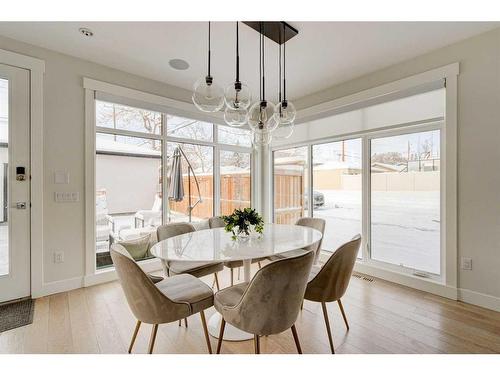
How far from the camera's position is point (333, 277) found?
5.72 ft

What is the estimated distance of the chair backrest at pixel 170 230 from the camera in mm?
2512

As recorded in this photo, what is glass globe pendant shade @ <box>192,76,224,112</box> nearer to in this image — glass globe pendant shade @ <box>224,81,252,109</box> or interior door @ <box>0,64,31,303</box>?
glass globe pendant shade @ <box>224,81,252,109</box>

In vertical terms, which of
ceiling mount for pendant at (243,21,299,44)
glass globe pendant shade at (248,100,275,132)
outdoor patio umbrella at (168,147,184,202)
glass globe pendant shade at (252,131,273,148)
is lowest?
outdoor patio umbrella at (168,147,184,202)

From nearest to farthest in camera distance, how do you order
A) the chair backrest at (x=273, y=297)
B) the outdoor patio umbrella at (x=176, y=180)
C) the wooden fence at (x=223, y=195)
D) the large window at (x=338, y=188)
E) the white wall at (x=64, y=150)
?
the chair backrest at (x=273, y=297)
the white wall at (x=64, y=150)
the large window at (x=338, y=188)
the outdoor patio umbrella at (x=176, y=180)
the wooden fence at (x=223, y=195)

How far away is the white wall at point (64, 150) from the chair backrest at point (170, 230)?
1.06 meters

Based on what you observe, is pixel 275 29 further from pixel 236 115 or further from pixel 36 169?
pixel 36 169

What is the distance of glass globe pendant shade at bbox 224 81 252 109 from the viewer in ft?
6.33

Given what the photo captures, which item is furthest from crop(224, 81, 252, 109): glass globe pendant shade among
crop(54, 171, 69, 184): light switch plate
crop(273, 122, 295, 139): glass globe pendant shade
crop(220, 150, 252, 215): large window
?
crop(220, 150, 252, 215): large window

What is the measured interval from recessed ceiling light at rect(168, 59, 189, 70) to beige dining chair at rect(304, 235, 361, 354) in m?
2.62

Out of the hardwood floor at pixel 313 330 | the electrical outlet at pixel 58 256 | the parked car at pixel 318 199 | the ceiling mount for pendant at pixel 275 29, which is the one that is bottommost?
the hardwood floor at pixel 313 330

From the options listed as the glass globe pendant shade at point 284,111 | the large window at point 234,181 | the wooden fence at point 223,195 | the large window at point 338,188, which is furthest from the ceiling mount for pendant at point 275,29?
the wooden fence at point 223,195

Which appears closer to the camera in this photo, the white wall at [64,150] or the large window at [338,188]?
the white wall at [64,150]

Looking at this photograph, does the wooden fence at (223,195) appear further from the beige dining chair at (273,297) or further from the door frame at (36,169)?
the beige dining chair at (273,297)

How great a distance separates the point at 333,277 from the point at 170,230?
164 cm
